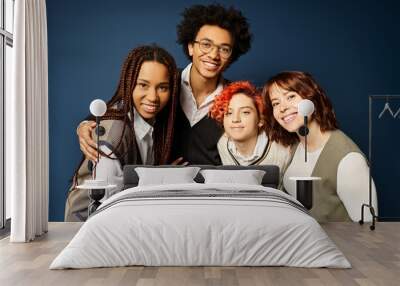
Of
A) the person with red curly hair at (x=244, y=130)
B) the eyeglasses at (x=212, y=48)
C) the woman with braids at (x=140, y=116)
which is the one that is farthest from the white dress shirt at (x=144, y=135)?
the eyeglasses at (x=212, y=48)

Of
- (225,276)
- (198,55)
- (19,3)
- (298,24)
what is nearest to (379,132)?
(298,24)

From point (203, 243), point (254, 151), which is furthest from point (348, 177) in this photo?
point (203, 243)

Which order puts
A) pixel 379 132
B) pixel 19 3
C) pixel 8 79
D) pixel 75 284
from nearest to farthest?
pixel 75 284
pixel 19 3
pixel 8 79
pixel 379 132

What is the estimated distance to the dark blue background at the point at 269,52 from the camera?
7605 millimetres

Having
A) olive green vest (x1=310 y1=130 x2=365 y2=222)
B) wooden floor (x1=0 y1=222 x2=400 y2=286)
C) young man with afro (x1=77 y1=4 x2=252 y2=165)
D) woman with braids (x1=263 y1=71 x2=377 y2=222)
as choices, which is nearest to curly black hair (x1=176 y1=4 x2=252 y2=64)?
young man with afro (x1=77 y1=4 x2=252 y2=165)

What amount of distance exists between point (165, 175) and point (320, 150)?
1.95m

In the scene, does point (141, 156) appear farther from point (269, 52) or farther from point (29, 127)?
point (269, 52)

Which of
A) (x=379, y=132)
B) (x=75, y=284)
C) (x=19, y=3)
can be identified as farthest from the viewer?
(x=379, y=132)

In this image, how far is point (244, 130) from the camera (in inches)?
295

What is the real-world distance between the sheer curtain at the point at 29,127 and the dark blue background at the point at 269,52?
1014mm

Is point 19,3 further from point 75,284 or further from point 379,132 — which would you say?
point 379,132

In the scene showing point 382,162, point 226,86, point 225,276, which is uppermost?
point 226,86

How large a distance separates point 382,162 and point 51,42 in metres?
4.42

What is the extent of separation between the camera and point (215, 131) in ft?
24.7
